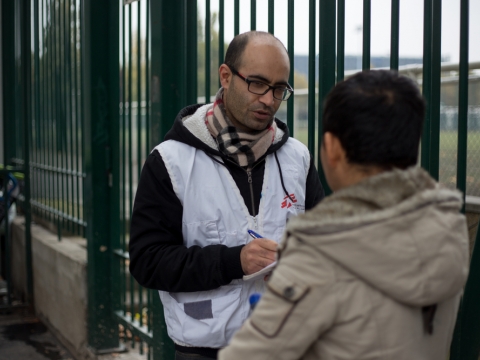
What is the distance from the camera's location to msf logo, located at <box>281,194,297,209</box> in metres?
2.70

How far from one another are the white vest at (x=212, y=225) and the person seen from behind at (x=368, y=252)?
37.9 inches

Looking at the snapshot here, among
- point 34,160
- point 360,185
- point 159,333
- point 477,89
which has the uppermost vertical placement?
point 477,89

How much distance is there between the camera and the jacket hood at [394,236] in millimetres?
1493

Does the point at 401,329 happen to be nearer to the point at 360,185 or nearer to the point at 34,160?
the point at 360,185

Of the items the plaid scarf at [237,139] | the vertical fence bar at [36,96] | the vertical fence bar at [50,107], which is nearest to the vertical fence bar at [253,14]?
the plaid scarf at [237,139]

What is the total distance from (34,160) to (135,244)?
5.45m

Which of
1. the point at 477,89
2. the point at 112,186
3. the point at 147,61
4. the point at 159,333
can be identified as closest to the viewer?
the point at 477,89

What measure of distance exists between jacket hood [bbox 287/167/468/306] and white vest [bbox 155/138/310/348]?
1.04 m

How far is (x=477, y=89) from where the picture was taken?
333cm

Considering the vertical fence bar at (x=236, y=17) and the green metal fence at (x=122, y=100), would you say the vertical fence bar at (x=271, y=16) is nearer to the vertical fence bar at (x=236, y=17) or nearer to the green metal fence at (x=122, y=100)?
the green metal fence at (x=122, y=100)

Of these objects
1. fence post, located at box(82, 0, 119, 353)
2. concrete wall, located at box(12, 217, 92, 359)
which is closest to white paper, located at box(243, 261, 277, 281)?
fence post, located at box(82, 0, 119, 353)

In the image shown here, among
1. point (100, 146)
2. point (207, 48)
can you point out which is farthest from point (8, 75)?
point (207, 48)

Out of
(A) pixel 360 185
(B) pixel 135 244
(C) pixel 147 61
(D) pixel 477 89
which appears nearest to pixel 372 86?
(A) pixel 360 185

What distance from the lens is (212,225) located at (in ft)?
8.53
